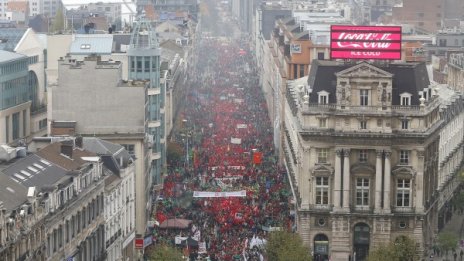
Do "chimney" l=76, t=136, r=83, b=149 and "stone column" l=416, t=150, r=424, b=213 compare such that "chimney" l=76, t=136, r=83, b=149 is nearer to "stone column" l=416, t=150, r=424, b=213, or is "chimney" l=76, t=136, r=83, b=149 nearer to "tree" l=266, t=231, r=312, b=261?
"tree" l=266, t=231, r=312, b=261

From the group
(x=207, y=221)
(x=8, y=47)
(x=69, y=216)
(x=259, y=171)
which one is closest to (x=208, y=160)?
(x=259, y=171)

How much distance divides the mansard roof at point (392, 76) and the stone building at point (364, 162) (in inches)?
4.1

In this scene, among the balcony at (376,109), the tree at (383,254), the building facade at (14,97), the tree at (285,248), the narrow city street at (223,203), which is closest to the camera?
the tree at (383,254)

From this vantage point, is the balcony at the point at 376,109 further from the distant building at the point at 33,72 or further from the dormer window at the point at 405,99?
the distant building at the point at 33,72

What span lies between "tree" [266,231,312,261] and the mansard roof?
2091 cm

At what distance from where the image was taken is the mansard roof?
12556cm

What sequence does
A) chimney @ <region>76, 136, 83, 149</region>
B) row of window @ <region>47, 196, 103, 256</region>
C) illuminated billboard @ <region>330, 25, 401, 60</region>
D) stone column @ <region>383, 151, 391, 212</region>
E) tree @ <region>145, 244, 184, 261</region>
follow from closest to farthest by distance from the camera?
row of window @ <region>47, 196, 103, 256</region> < tree @ <region>145, 244, 184, 261</region> < chimney @ <region>76, 136, 83, 149</region> < stone column @ <region>383, 151, 391, 212</region> < illuminated billboard @ <region>330, 25, 401, 60</region>

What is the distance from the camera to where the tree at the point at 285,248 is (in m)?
105

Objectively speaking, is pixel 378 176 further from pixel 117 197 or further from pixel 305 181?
pixel 117 197

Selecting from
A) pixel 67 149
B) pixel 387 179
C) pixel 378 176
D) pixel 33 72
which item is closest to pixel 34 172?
pixel 67 149

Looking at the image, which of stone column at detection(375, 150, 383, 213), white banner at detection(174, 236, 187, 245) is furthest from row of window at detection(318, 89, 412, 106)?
white banner at detection(174, 236, 187, 245)

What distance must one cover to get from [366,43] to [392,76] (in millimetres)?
6681

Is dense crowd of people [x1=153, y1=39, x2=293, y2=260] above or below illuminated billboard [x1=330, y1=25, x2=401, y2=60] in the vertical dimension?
below

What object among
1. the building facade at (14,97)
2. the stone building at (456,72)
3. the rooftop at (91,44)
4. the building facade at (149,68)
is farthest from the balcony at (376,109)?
the stone building at (456,72)
